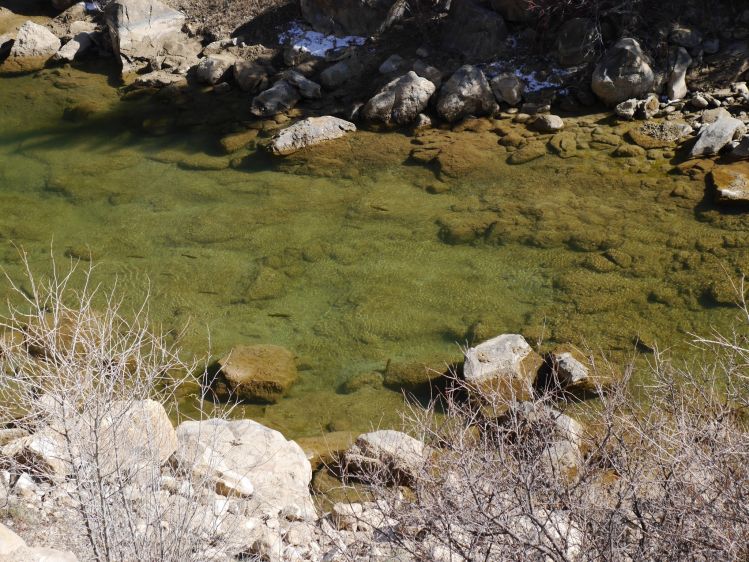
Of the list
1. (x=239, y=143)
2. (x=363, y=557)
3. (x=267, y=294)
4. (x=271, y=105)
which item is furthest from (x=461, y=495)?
(x=271, y=105)

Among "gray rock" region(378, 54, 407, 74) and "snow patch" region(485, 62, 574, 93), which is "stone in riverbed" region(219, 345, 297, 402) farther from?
"gray rock" region(378, 54, 407, 74)

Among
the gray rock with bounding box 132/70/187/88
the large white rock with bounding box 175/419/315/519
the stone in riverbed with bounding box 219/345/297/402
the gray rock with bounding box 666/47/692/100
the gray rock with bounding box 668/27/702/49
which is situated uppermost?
the gray rock with bounding box 668/27/702/49

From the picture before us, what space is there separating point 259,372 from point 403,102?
492 cm

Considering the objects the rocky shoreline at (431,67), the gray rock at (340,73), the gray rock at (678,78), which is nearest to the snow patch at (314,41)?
the rocky shoreline at (431,67)

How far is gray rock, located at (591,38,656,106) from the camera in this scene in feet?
31.7

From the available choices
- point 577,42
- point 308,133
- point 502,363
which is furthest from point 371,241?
point 577,42

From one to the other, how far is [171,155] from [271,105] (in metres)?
1.54

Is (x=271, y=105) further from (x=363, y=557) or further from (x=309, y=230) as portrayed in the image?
(x=363, y=557)

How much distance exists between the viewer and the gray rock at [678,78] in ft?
31.9

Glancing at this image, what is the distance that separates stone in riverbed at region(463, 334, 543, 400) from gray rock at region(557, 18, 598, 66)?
548 cm

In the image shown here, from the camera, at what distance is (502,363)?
5.94 meters

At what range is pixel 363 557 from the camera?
3551mm

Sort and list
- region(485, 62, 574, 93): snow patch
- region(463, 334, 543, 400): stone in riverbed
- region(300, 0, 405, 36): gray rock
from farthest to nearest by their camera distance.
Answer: region(300, 0, 405, 36): gray rock, region(485, 62, 574, 93): snow patch, region(463, 334, 543, 400): stone in riverbed

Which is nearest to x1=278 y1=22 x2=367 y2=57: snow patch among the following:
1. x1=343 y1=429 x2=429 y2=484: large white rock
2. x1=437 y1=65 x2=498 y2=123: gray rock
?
x1=437 y1=65 x2=498 y2=123: gray rock
